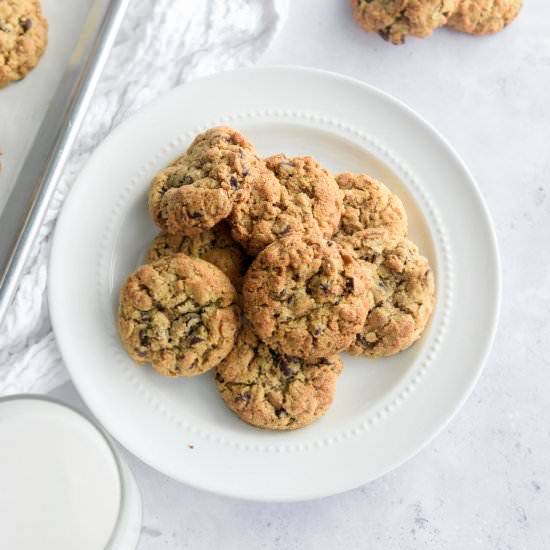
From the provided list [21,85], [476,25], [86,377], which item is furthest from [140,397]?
[476,25]

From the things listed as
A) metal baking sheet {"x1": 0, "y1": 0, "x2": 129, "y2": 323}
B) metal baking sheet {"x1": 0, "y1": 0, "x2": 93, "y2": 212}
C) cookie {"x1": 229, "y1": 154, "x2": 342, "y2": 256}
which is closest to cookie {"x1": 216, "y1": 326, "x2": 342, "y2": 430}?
cookie {"x1": 229, "y1": 154, "x2": 342, "y2": 256}

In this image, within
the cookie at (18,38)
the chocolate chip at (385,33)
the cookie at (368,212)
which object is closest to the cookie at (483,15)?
the chocolate chip at (385,33)

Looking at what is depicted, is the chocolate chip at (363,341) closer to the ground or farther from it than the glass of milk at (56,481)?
farther from it

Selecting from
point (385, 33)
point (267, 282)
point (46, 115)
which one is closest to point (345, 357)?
point (267, 282)

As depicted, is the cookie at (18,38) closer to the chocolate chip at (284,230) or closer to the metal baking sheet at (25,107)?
the metal baking sheet at (25,107)

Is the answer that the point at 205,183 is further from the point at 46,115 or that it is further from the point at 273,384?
the point at 46,115

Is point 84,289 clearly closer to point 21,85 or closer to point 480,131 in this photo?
point 21,85

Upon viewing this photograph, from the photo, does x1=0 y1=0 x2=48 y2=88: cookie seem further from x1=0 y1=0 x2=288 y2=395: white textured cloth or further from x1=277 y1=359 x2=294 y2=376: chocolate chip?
x1=277 y1=359 x2=294 y2=376: chocolate chip
